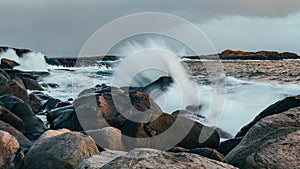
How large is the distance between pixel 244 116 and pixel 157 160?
1304 centimetres

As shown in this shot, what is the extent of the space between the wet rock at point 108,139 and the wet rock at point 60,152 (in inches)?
50.5

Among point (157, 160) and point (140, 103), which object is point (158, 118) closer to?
point (140, 103)

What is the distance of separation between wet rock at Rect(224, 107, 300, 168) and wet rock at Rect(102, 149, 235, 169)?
0.79 m

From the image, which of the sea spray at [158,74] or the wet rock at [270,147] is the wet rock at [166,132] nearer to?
the sea spray at [158,74]

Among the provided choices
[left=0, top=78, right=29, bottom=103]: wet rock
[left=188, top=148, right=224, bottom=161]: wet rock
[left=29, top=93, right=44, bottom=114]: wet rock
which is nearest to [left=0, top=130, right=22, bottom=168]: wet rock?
[left=188, top=148, right=224, bottom=161]: wet rock

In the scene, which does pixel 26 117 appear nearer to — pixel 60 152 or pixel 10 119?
pixel 10 119

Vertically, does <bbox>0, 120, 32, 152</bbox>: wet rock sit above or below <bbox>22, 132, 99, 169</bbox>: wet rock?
below

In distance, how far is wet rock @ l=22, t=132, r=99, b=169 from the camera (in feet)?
20.8

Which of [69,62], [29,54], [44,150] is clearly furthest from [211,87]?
[69,62]

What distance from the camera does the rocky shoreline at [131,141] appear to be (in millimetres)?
4219

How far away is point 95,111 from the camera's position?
34.4ft

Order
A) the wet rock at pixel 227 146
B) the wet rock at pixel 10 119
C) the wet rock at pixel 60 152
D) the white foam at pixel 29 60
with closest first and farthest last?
the wet rock at pixel 60 152 < the wet rock at pixel 227 146 < the wet rock at pixel 10 119 < the white foam at pixel 29 60

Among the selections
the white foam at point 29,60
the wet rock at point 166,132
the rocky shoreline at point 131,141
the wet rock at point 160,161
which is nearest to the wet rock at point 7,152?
the rocky shoreline at point 131,141

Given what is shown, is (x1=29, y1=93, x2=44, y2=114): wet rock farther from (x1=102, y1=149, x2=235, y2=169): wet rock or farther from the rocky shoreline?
(x1=102, y1=149, x2=235, y2=169): wet rock
